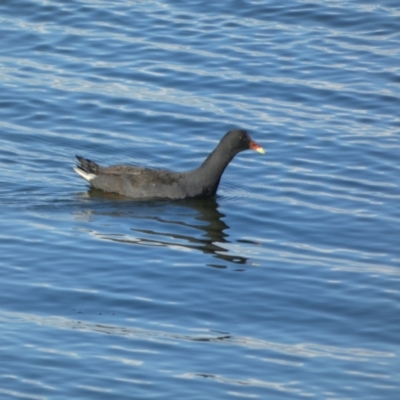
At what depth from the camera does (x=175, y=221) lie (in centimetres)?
1362

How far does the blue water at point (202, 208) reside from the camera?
9.55 meters

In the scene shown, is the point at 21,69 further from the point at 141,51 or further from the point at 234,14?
the point at 234,14

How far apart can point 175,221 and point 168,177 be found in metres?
0.94

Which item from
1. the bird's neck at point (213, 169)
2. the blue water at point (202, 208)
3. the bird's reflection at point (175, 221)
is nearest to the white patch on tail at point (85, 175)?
the bird's reflection at point (175, 221)

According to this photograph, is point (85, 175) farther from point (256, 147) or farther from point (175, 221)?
point (256, 147)

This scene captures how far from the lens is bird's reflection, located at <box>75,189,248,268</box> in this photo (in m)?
12.7

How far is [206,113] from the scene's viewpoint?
17000 mm

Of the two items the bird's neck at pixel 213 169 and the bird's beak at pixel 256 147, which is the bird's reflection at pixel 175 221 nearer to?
the bird's neck at pixel 213 169

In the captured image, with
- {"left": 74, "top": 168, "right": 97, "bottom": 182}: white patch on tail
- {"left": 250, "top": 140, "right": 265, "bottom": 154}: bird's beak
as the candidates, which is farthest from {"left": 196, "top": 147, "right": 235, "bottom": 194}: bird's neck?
{"left": 74, "top": 168, "right": 97, "bottom": 182}: white patch on tail

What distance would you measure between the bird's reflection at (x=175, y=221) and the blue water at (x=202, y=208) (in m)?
0.04

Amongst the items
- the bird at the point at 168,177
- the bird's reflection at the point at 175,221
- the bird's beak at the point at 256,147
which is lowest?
the bird's reflection at the point at 175,221

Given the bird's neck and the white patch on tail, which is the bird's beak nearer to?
the bird's neck

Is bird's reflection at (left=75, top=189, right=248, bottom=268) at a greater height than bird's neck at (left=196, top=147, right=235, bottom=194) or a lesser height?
lesser

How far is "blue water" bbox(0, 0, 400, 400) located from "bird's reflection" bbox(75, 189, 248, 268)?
40 millimetres
